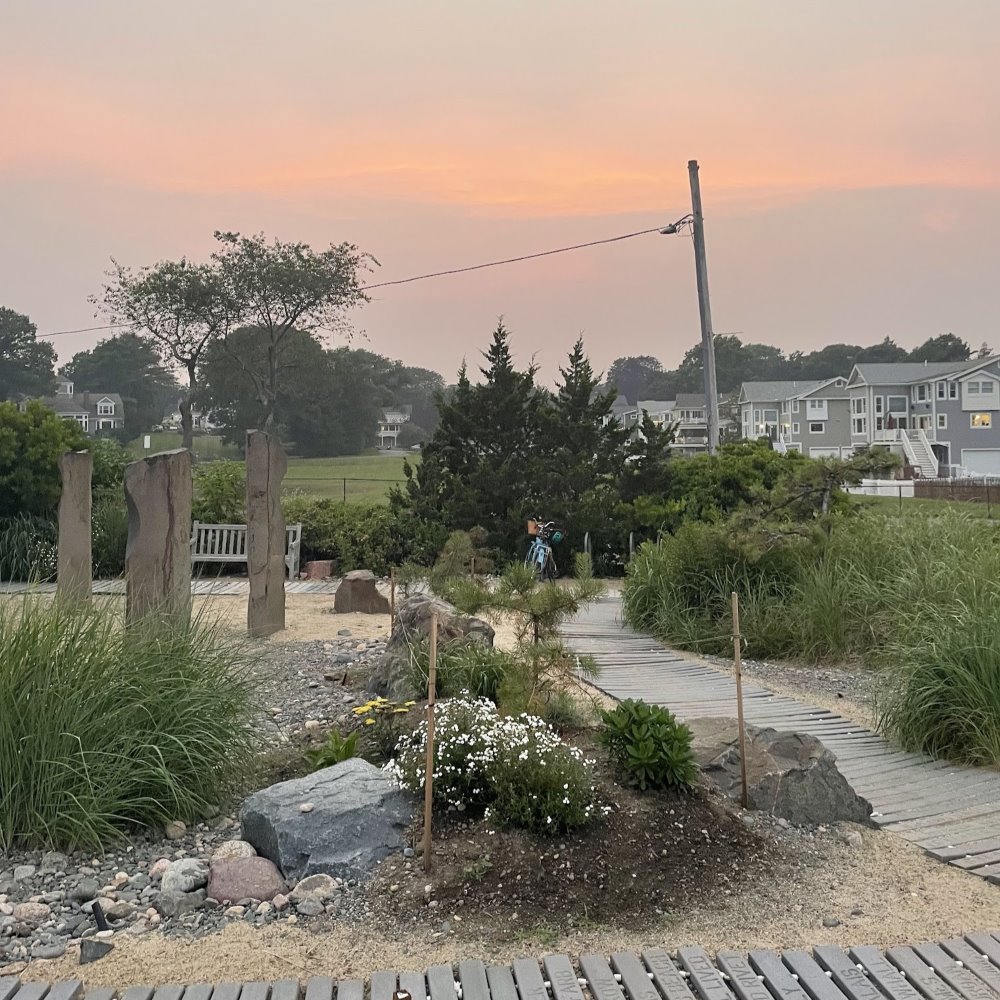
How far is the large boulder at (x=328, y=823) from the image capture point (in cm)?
356

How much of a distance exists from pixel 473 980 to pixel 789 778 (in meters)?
1.88

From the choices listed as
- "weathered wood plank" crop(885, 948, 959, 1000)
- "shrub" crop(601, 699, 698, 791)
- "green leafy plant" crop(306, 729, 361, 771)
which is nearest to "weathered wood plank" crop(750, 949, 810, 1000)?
"weathered wood plank" crop(885, 948, 959, 1000)

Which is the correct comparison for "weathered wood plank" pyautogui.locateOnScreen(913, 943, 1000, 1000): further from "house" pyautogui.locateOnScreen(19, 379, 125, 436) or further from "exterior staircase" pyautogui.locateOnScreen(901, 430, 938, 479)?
"exterior staircase" pyautogui.locateOnScreen(901, 430, 938, 479)

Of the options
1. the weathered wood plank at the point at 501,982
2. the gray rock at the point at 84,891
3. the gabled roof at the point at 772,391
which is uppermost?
the gabled roof at the point at 772,391

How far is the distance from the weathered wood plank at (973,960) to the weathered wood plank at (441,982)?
5.01 ft

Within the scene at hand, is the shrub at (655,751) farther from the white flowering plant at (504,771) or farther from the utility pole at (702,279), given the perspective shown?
the utility pole at (702,279)

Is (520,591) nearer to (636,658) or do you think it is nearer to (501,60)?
(636,658)

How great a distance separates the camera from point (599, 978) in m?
2.77

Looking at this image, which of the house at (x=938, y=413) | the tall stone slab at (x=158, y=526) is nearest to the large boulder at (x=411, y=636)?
the tall stone slab at (x=158, y=526)

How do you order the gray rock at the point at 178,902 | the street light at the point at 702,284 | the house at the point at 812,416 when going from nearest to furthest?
the gray rock at the point at 178,902 → the street light at the point at 702,284 → the house at the point at 812,416

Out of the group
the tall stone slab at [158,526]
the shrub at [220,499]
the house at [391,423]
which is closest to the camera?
the tall stone slab at [158,526]

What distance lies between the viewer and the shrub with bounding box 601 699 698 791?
3.98 m

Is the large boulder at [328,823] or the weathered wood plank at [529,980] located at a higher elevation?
the large boulder at [328,823]

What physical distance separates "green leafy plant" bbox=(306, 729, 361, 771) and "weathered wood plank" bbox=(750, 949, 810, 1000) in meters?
2.23
